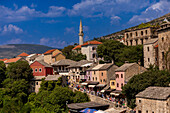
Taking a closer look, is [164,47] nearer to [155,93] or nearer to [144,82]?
[144,82]

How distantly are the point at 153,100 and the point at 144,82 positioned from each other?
6.27 metres

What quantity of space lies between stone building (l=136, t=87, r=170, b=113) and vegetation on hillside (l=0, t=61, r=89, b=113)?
710 inches

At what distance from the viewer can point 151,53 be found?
5984 cm

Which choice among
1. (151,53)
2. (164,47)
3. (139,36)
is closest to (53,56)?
(139,36)

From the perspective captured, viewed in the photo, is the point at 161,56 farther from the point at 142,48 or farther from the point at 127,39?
the point at 127,39

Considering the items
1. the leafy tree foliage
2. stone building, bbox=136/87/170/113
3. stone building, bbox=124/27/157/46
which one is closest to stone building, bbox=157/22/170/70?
the leafy tree foliage

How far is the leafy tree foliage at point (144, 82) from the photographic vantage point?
42.3 meters

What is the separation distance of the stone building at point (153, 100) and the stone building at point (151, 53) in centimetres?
1967

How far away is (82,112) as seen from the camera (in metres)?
46.3

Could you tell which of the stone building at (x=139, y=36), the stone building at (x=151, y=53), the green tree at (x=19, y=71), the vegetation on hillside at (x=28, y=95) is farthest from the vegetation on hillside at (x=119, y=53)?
the green tree at (x=19, y=71)

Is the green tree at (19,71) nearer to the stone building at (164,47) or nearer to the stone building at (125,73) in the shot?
the stone building at (125,73)

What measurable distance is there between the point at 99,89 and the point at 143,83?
19566 mm

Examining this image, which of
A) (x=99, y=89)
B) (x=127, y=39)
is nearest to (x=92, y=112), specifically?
(x=99, y=89)

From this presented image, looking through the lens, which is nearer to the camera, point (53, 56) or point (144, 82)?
point (144, 82)
